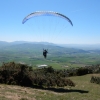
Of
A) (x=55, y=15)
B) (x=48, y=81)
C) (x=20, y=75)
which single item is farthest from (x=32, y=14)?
(x=48, y=81)

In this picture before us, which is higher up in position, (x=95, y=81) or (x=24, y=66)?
(x=24, y=66)

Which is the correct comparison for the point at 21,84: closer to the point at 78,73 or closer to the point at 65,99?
the point at 65,99

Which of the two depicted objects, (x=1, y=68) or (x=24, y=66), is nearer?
(x=1, y=68)

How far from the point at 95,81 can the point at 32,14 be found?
2461 centimetres

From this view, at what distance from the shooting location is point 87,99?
1875 centimetres

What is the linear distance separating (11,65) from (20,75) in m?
2.60

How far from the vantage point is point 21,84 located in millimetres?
27234

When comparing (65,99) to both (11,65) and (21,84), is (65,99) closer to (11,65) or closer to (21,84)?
(21,84)

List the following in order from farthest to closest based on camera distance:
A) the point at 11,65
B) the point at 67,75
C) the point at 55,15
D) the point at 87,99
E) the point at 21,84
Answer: the point at 67,75 < the point at 11,65 < the point at 21,84 < the point at 55,15 < the point at 87,99

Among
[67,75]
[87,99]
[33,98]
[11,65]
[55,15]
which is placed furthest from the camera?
[67,75]

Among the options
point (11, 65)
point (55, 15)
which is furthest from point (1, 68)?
point (55, 15)

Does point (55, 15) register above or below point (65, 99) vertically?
above

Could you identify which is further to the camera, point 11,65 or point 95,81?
point 95,81

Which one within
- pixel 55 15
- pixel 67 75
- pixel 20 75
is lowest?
pixel 67 75
